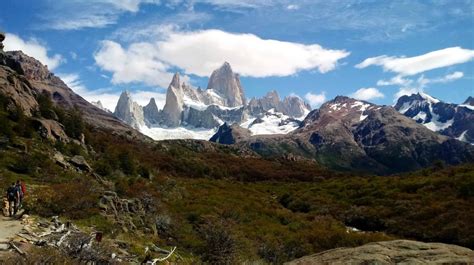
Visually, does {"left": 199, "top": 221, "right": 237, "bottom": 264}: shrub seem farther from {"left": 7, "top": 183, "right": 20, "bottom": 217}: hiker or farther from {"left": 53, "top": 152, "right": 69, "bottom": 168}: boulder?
{"left": 53, "top": 152, "right": 69, "bottom": 168}: boulder

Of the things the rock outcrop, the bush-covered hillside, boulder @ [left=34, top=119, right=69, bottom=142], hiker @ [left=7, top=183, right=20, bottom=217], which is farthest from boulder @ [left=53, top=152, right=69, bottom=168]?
the rock outcrop

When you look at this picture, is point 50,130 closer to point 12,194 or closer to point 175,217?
point 175,217

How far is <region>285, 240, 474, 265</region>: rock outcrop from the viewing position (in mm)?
12766

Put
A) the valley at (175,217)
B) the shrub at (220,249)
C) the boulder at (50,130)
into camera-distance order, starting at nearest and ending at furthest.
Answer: the valley at (175,217) → the shrub at (220,249) → the boulder at (50,130)

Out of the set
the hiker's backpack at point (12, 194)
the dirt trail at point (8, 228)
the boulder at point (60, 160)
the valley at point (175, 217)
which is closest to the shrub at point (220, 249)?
the valley at point (175, 217)

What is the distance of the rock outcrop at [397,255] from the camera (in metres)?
12.8

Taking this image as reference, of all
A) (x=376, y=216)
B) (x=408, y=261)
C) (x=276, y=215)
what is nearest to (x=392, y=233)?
(x=376, y=216)

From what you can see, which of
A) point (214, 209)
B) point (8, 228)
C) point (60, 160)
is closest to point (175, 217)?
point (214, 209)

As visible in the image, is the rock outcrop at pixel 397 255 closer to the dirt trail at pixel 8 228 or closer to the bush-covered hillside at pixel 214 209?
the bush-covered hillside at pixel 214 209

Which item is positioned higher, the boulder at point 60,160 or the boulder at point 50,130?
the boulder at point 50,130

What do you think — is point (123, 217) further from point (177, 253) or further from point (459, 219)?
point (459, 219)

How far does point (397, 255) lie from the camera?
43.8 ft

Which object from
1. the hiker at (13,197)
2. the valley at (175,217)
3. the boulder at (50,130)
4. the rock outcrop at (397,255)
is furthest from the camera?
the boulder at (50,130)

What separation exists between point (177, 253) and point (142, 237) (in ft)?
8.90
